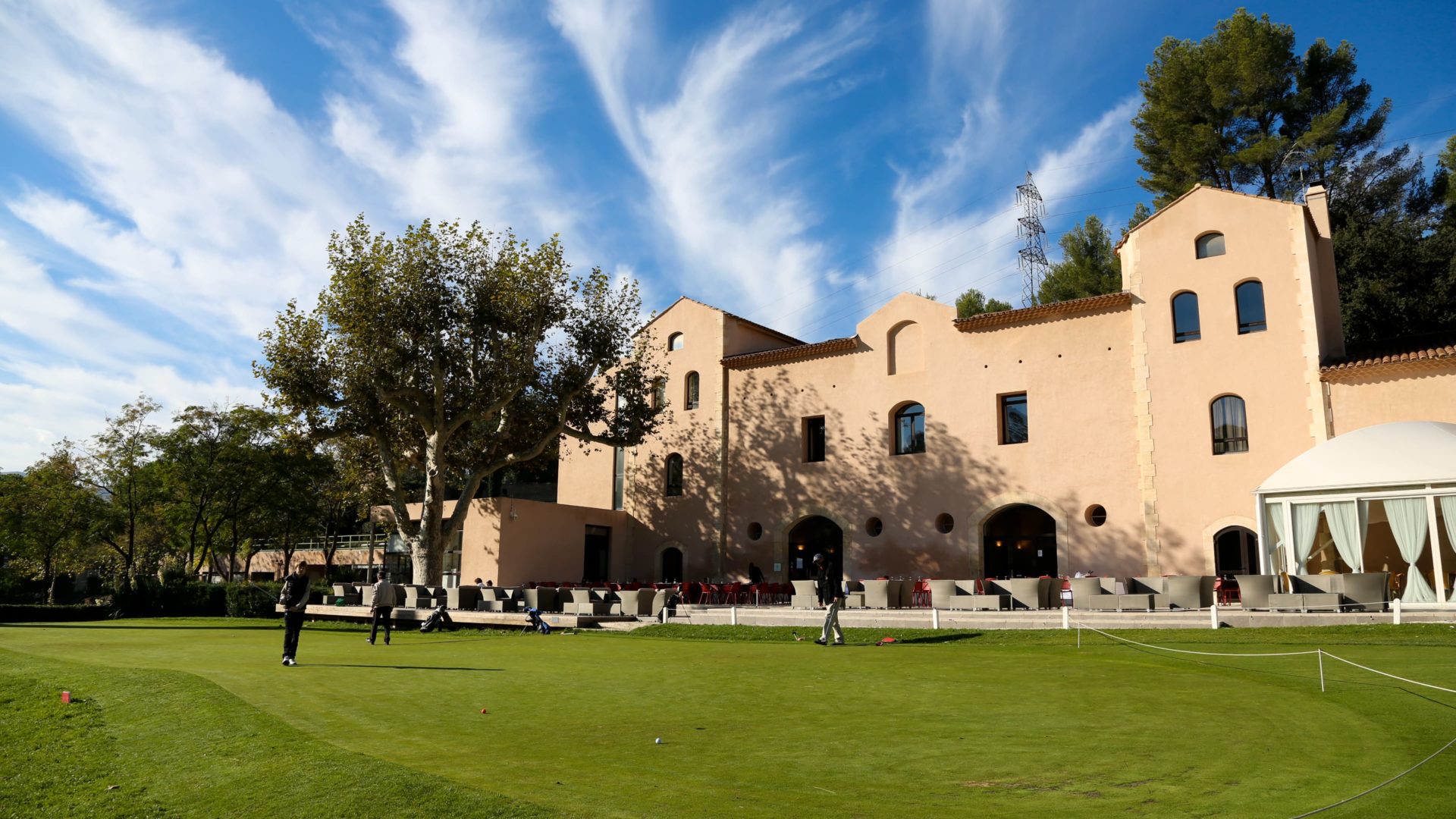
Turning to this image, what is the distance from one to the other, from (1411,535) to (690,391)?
67.3 ft

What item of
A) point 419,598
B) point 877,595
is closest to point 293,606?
point 419,598

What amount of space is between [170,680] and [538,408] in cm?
1739

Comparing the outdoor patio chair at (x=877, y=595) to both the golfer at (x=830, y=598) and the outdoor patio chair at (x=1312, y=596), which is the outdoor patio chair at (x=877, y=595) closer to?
the golfer at (x=830, y=598)

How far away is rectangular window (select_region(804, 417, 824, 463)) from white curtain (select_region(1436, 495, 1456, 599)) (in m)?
15.7

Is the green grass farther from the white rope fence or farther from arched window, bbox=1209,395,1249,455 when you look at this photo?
arched window, bbox=1209,395,1249,455

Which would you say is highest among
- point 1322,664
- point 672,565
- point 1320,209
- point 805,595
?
point 1320,209

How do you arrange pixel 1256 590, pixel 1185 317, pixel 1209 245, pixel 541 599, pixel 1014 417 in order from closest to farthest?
1. pixel 1256 590
2. pixel 1209 245
3. pixel 1185 317
4. pixel 541 599
5. pixel 1014 417

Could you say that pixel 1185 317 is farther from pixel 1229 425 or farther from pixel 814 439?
pixel 814 439

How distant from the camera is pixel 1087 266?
3503 centimetres

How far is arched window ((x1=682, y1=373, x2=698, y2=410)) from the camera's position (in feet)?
103

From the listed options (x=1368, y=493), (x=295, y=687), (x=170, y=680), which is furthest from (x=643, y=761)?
(x=1368, y=493)

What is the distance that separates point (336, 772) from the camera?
17.9ft

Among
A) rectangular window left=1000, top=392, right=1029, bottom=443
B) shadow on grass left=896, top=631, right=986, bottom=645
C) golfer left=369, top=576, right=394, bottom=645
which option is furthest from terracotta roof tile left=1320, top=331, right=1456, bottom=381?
golfer left=369, top=576, right=394, bottom=645

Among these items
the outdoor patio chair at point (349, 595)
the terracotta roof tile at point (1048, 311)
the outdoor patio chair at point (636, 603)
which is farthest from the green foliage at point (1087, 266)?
the outdoor patio chair at point (349, 595)
